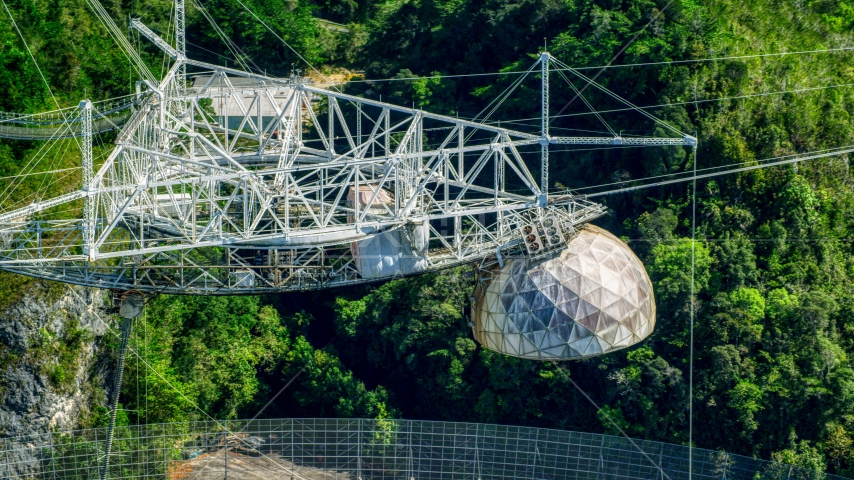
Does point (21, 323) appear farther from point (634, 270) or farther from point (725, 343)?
point (725, 343)

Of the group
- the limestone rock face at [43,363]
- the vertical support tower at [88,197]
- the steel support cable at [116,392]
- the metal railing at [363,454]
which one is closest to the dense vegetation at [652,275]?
the limestone rock face at [43,363]

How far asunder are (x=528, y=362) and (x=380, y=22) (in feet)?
70.9

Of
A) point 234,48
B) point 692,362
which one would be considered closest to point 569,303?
point 692,362

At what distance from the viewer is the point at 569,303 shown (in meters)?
59.0

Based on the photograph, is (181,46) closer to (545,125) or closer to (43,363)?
(43,363)

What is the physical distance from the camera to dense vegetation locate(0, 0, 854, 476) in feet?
236

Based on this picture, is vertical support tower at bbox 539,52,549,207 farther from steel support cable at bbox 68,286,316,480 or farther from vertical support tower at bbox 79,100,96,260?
steel support cable at bbox 68,286,316,480

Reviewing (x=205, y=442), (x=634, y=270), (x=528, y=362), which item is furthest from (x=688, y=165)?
(x=205, y=442)

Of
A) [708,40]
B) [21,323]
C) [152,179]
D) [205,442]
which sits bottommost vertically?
[205,442]

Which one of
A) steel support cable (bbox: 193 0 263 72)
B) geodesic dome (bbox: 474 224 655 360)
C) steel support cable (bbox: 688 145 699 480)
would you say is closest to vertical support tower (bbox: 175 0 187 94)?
steel support cable (bbox: 193 0 263 72)

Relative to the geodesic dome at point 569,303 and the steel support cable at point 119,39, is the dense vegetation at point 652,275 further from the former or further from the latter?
the geodesic dome at point 569,303

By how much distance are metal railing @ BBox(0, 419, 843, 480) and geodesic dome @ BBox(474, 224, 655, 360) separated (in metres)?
8.15

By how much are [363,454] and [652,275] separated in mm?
15104

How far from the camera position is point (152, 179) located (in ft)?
195
